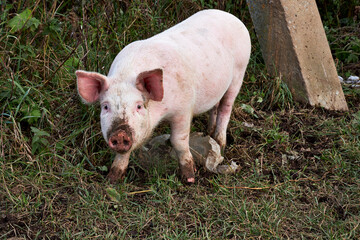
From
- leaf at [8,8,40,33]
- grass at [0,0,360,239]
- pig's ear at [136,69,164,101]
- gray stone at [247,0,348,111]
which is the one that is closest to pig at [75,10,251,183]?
pig's ear at [136,69,164,101]

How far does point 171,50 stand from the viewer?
142 inches

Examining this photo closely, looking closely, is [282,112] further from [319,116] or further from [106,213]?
[106,213]

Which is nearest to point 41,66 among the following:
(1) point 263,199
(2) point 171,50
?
(2) point 171,50

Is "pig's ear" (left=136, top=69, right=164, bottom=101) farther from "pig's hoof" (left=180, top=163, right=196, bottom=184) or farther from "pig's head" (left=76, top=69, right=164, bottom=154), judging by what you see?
"pig's hoof" (left=180, top=163, right=196, bottom=184)

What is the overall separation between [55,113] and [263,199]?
1798 mm

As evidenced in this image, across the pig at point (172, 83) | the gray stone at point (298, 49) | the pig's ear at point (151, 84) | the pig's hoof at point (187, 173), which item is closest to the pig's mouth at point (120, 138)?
the pig at point (172, 83)

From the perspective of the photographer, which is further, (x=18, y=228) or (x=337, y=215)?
(x=337, y=215)

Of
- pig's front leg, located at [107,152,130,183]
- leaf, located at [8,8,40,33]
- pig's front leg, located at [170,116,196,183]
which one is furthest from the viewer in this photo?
leaf, located at [8,8,40,33]

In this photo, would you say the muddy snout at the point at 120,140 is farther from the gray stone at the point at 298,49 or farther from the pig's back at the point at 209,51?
the gray stone at the point at 298,49

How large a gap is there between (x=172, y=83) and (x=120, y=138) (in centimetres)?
62

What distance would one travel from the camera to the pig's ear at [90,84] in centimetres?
327

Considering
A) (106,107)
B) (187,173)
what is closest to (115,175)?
(187,173)

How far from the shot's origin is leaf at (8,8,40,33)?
13.6 ft

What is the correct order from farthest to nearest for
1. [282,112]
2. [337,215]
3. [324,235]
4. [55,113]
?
[282,112] < [55,113] < [337,215] < [324,235]
